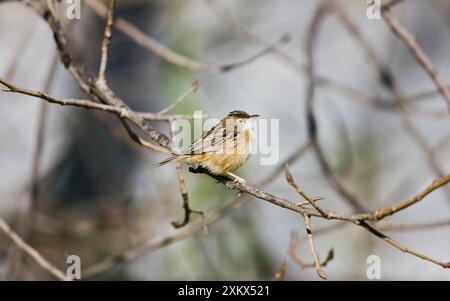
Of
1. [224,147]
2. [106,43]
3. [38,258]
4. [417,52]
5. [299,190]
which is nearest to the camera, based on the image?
[299,190]

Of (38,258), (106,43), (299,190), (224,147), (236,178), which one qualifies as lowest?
(299,190)

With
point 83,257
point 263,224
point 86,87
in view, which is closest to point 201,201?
point 263,224

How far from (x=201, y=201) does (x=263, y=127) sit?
2.60 metres

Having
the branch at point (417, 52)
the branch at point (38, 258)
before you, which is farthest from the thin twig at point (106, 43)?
the branch at point (417, 52)

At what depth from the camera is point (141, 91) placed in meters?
6.91

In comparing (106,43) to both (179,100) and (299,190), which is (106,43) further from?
(299,190)

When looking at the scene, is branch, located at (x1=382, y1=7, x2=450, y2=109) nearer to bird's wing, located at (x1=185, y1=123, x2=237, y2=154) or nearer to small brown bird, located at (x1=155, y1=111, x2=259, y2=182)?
small brown bird, located at (x1=155, y1=111, x2=259, y2=182)

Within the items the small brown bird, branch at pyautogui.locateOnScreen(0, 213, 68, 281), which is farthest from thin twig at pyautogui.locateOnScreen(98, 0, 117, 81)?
branch at pyautogui.locateOnScreen(0, 213, 68, 281)

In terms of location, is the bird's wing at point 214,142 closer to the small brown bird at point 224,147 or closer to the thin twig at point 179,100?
the small brown bird at point 224,147

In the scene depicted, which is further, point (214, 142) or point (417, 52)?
point (417, 52)

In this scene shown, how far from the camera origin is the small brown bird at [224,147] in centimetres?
311

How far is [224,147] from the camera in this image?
129 inches

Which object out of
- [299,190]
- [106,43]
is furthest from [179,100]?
[299,190]

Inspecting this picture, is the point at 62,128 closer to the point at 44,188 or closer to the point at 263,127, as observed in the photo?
the point at 44,188
